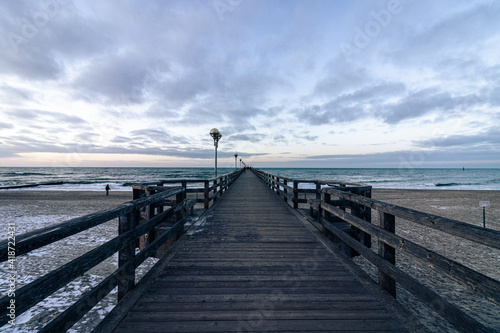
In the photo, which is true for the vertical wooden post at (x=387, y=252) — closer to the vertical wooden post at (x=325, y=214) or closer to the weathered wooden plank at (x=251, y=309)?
the weathered wooden plank at (x=251, y=309)

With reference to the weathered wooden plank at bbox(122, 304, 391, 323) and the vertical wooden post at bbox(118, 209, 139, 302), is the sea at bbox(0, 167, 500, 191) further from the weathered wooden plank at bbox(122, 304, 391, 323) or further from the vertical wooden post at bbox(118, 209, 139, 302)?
the weathered wooden plank at bbox(122, 304, 391, 323)

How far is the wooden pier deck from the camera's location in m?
2.22

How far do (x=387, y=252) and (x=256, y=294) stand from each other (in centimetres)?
170

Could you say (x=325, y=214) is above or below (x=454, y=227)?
below

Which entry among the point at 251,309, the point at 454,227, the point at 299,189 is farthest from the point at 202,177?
the point at 454,227

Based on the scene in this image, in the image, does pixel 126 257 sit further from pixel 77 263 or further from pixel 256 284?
pixel 256 284

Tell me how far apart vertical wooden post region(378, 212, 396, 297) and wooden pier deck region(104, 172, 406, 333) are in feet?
0.76

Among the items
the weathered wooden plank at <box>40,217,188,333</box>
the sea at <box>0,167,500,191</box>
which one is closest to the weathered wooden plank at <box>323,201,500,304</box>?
the weathered wooden plank at <box>40,217,188,333</box>

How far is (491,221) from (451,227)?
13.1 metres

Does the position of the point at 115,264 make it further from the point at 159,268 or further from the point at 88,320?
the point at 159,268

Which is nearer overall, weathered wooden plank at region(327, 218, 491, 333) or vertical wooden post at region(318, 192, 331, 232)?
weathered wooden plank at region(327, 218, 491, 333)

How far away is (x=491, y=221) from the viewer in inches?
408

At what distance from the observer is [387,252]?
8.73ft

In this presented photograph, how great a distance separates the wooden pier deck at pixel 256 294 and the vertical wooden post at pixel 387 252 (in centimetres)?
23
